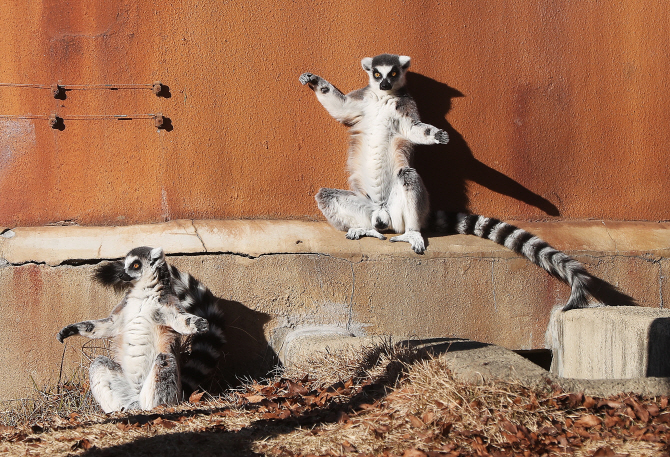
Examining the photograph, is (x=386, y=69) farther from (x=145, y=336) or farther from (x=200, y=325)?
(x=145, y=336)

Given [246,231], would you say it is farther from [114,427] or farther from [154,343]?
[114,427]

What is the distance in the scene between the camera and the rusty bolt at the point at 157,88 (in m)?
5.36

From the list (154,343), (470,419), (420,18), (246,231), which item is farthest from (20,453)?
(420,18)

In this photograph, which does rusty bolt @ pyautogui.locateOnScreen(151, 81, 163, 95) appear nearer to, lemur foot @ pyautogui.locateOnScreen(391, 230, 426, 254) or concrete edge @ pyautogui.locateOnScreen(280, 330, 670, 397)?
lemur foot @ pyautogui.locateOnScreen(391, 230, 426, 254)

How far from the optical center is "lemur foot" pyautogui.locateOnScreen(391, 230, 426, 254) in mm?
5395

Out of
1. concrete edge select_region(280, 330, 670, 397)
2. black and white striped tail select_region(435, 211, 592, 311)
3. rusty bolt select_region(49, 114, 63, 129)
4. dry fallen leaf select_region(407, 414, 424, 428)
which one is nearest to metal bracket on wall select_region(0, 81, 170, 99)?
rusty bolt select_region(49, 114, 63, 129)

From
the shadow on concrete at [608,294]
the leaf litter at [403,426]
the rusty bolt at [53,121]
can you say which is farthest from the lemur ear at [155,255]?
the shadow on concrete at [608,294]

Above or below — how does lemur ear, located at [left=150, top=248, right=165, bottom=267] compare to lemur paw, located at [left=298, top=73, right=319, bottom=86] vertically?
below

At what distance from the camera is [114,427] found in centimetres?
341

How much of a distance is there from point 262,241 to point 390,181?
1.36 metres

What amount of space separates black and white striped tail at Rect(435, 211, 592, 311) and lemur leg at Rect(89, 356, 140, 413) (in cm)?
297

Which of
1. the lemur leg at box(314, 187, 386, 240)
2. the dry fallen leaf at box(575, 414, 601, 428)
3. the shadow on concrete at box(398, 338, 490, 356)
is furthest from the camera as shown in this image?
the lemur leg at box(314, 187, 386, 240)

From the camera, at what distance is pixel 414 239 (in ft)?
17.9

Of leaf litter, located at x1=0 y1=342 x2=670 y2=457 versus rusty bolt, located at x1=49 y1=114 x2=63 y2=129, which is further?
rusty bolt, located at x1=49 y1=114 x2=63 y2=129
